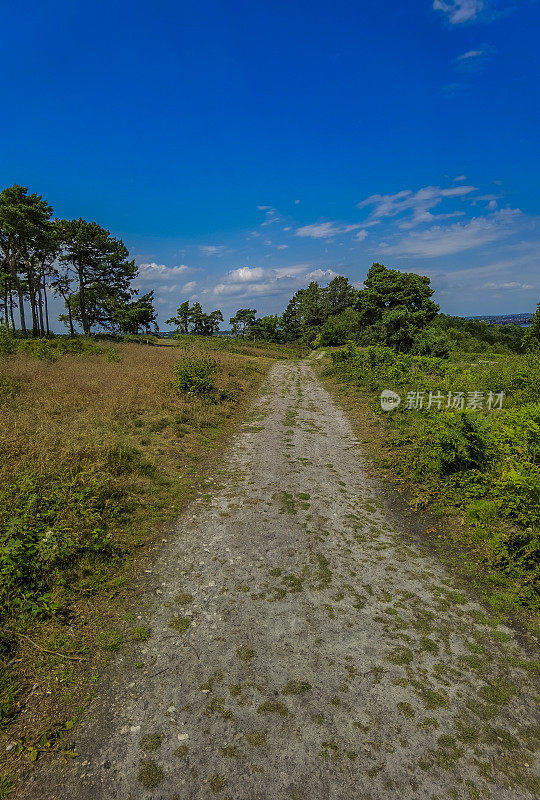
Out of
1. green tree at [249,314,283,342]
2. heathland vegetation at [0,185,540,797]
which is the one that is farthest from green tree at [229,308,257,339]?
heathland vegetation at [0,185,540,797]

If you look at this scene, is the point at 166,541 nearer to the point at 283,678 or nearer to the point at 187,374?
the point at 283,678

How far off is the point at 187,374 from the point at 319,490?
8.57 m

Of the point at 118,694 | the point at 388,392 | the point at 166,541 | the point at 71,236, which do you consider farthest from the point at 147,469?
the point at 71,236

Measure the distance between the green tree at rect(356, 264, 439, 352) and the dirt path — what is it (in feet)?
110

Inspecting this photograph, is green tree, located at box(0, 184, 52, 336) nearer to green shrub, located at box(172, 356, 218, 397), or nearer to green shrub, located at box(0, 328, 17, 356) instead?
green shrub, located at box(0, 328, 17, 356)

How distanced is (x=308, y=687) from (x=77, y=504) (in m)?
4.20

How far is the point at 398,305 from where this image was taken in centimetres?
3709

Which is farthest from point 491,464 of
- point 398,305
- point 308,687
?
point 398,305

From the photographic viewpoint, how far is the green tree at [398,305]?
36188 millimetres

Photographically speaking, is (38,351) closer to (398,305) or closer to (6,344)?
(6,344)

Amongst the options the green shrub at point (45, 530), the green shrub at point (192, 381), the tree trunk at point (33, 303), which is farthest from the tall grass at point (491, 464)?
the tree trunk at point (33, 303)

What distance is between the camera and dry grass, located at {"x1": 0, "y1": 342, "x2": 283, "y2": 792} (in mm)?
3555

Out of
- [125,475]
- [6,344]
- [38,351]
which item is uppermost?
[6,344]

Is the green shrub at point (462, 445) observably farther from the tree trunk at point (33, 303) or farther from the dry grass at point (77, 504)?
the tree trunk at point (33, 303)
